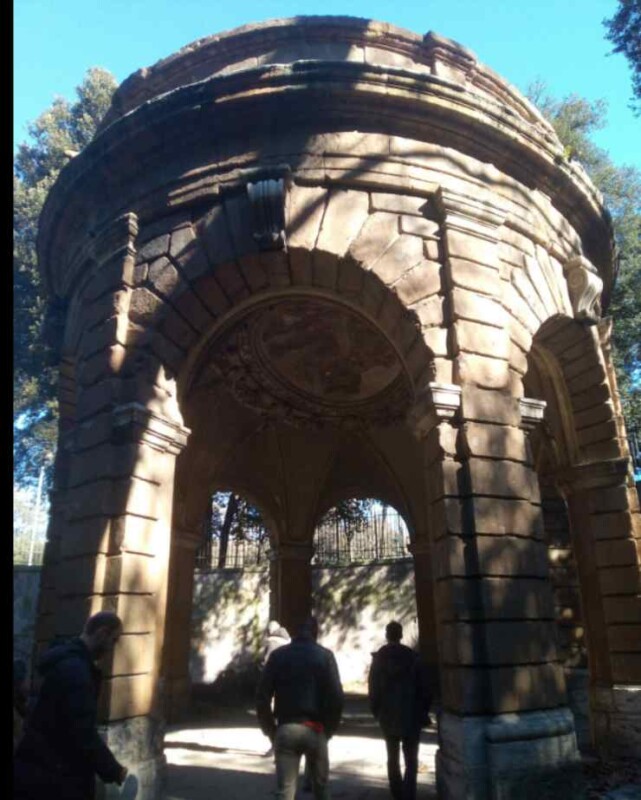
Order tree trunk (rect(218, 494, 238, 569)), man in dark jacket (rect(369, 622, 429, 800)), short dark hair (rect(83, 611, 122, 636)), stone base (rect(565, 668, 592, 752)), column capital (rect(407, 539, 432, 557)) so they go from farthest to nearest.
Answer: tree trunk (rect(218, 494, 238, 569)), column capital (rect(407, 539, 432, 557)), stone base (rect(565, 668, 592, 752)), man in dark jacket (rect(369, 622, 429, 800)), short dark hair (rect(83, 611, 122, 636))

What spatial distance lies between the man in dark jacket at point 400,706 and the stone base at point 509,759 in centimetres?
24

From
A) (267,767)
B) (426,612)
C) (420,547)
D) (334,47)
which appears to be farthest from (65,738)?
(420,547)

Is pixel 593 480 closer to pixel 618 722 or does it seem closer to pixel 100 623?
pixel 618 722

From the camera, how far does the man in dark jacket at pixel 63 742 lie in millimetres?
2896

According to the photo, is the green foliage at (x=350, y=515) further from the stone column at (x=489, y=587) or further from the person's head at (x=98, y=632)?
the person's head at (x=98, y=632)

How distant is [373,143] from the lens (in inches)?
276

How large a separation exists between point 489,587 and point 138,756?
131 inches

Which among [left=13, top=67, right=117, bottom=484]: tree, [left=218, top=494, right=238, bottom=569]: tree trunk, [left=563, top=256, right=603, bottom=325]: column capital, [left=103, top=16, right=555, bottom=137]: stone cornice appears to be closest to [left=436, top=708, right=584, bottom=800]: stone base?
[left=563, top=256, right=603, bottom=325]: column capital

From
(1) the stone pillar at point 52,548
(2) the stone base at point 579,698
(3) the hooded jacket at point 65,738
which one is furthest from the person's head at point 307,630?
(2) the stone base at point 579,698

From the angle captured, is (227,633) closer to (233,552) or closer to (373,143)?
(233,552)

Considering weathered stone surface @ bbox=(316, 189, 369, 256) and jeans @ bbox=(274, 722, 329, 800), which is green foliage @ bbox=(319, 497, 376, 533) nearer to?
weathered stone surface @ bbox=(316, 189, 369, 256)

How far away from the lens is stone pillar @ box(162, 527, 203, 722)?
35.3 ft

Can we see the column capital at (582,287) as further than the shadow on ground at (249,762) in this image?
Yes

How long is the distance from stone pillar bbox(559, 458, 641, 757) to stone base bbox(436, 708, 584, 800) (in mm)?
2290
